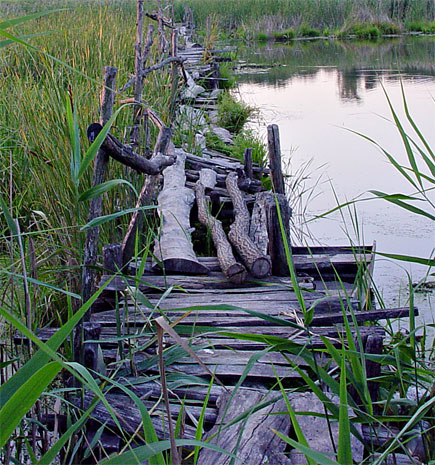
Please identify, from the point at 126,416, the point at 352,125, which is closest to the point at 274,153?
the point at 126,416

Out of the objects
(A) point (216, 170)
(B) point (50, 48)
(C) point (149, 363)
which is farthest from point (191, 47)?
(C) point (149, 363)

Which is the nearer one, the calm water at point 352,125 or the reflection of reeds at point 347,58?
the calm water at point 352,125

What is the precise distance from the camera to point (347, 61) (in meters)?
17.6

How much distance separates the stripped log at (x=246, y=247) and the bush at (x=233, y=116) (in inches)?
178

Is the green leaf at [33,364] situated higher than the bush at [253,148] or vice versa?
the green leaf at [33,364]

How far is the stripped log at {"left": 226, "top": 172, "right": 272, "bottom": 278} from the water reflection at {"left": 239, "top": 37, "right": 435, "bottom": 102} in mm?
8071

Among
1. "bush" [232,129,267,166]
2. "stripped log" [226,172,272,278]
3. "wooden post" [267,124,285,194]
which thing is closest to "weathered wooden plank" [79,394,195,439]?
"stripped log" [226,172,272,278]

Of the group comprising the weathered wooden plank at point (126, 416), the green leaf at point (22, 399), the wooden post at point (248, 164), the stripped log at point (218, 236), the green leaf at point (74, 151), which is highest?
the green leaf at point (74, 151)

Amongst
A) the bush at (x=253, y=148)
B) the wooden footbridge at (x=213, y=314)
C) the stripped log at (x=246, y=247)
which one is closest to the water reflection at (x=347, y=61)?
the bush at (x=253, y=148)

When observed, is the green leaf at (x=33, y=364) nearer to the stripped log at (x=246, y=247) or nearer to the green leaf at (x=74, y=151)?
the green leaf at (x=74, y=151)

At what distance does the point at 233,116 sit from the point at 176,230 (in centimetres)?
581

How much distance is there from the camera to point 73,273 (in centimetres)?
354

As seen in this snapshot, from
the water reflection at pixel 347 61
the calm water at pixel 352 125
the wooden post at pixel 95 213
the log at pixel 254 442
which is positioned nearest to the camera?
the log at pixel 254 442

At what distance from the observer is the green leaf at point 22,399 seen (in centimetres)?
94
